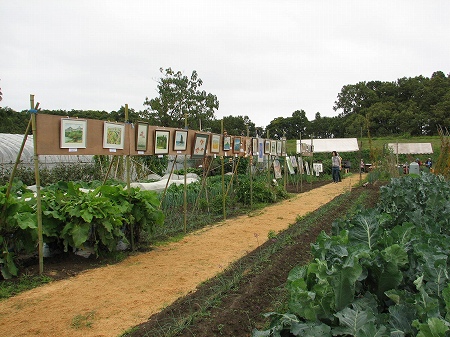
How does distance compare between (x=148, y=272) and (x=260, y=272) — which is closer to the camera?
(x=260, y=272)

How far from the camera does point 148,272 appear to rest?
581cm

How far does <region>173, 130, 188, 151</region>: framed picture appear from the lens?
8305 mm

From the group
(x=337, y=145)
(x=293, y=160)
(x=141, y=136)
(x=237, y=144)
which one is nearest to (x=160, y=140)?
(x=141, y=136)

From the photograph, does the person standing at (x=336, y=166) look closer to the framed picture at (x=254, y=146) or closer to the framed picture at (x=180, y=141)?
the framed picture at (x=254, y=146)

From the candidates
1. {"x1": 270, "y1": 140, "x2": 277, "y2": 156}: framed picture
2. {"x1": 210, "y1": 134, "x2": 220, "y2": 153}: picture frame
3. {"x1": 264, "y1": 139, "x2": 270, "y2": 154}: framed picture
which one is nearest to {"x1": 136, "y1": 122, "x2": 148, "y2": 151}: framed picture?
Answer: {"x1": 210, "y1": 134, "x2": 220, "y2": 153}: picture frame

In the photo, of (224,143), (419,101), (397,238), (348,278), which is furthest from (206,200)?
(419,101)

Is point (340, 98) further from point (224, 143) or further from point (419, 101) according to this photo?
point (224, 143)

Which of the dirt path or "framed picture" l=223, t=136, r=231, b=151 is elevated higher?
"framed picture" l=223, t=136, r=231, b=151

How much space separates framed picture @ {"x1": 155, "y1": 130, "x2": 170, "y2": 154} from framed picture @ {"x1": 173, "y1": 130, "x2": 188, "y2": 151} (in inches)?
10.6

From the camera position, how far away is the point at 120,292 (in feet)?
16.2

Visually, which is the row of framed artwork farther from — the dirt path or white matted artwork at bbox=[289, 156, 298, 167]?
white matted artwork at bbox=[289, 156, 298, 167]

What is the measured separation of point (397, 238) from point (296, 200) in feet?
39.5

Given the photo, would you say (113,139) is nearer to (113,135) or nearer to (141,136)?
(113,135)

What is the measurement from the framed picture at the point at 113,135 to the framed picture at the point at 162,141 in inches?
39.6
